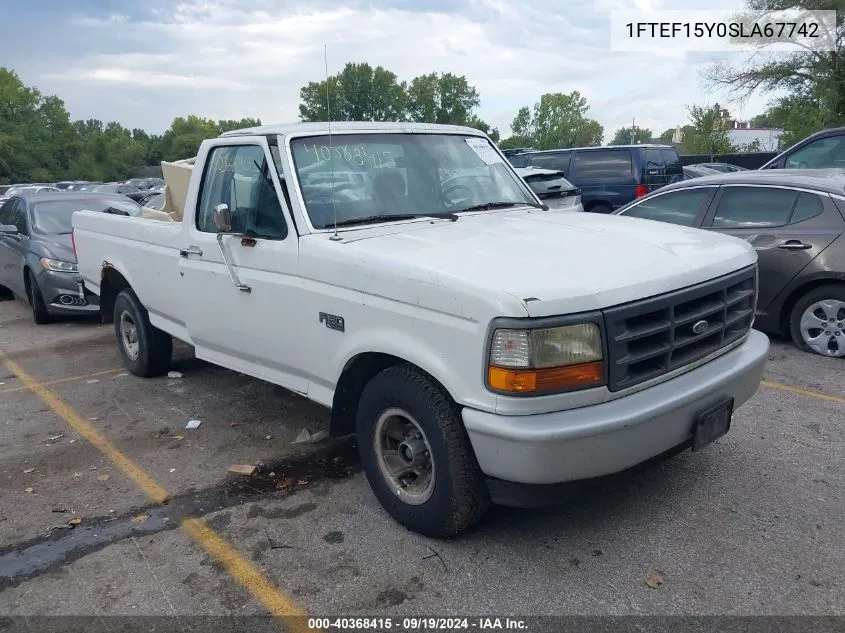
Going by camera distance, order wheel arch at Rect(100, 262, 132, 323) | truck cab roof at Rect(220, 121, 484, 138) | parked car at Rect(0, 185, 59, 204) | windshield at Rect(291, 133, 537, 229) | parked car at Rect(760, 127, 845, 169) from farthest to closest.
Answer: parked car at Rect(0, 185, 59, 204), parked car at Rect(760, 127, 845, 169), wheel arch at Rect(100, 262, 132, 323), truck cab roof at Rect(220, 121, 484, 138), windshield at Rect(291, 133, 537, 229)

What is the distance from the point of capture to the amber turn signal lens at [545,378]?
2.90 m

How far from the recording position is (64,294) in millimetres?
8883

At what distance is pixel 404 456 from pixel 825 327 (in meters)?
4.54

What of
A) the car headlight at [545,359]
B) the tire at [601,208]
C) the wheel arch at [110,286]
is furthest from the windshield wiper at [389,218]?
the tire at [601,208]

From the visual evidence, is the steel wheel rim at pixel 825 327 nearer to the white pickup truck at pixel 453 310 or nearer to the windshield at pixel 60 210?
the white pickup truck at pixel 453 310

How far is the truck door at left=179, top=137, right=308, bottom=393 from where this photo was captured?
408cm

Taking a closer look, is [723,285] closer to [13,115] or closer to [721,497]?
[721,497]

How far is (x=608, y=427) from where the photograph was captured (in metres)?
2.93

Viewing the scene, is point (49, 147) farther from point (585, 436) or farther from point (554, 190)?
point (585, 436)

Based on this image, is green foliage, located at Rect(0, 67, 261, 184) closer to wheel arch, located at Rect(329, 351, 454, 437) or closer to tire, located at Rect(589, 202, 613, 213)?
A: tire, located at Rect(589, 202, 613, 213)

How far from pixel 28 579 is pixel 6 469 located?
61.6 inches

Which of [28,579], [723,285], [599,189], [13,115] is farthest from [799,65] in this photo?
[13,115]

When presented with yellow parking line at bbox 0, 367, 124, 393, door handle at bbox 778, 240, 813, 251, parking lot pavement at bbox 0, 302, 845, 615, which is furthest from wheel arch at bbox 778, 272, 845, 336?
yellow parking line at bbox 0, 367, 124, 393

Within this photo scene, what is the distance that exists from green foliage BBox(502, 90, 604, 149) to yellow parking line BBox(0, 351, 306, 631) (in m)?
103
